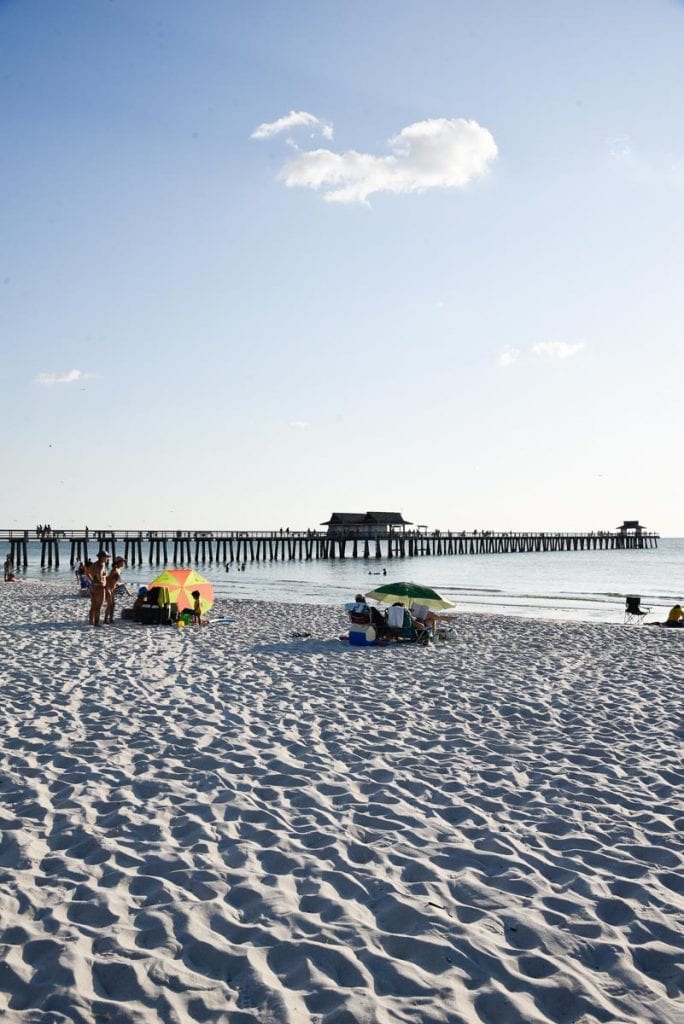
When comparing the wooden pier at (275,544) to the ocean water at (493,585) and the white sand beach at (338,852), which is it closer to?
the ocean water at (493,585)

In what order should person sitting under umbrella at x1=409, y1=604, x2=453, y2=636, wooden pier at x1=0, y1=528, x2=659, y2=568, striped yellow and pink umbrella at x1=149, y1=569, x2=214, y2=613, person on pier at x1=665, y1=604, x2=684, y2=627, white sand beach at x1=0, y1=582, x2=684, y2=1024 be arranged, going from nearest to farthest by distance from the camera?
white sand beach at x1=0, y1=582, x2=684, y2=1024
person sitting under umbrella at x1=409, y1=604, x2=453, y2=636
striped yellow and pink umbrella at x1=149, y1=569, x2=214, y2=613
person on pier at x1=665, y1=604, x2=684, y2=627
wooden pier at x1=0, y1=528, x2=659, y2=568

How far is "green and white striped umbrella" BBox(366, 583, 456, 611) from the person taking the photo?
1217 cm

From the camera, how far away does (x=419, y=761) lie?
5.67m

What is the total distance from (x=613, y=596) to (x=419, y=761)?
25781 millimetres

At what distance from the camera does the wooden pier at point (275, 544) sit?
4897 cm

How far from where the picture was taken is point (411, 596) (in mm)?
12180

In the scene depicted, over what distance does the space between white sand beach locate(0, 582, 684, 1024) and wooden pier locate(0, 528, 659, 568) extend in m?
38.1

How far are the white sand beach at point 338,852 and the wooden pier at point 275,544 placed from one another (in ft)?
125

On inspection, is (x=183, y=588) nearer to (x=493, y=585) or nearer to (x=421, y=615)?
(x=421, y=615)

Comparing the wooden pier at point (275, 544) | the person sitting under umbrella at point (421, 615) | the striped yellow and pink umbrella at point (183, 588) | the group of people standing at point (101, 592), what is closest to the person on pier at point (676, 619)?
the person sitting under umbrella at point (421, 615)

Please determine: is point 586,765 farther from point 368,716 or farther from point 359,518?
point 359,518

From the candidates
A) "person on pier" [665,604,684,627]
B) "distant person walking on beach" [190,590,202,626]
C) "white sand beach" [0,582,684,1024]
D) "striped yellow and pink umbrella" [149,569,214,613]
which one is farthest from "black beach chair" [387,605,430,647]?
"person on pier" [665,604,684,627]

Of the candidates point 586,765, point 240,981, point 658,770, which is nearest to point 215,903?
point 240,981

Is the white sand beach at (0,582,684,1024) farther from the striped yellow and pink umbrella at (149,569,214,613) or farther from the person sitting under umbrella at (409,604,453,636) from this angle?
the striped yellow and pink umbrella at (149,569,214,613)
